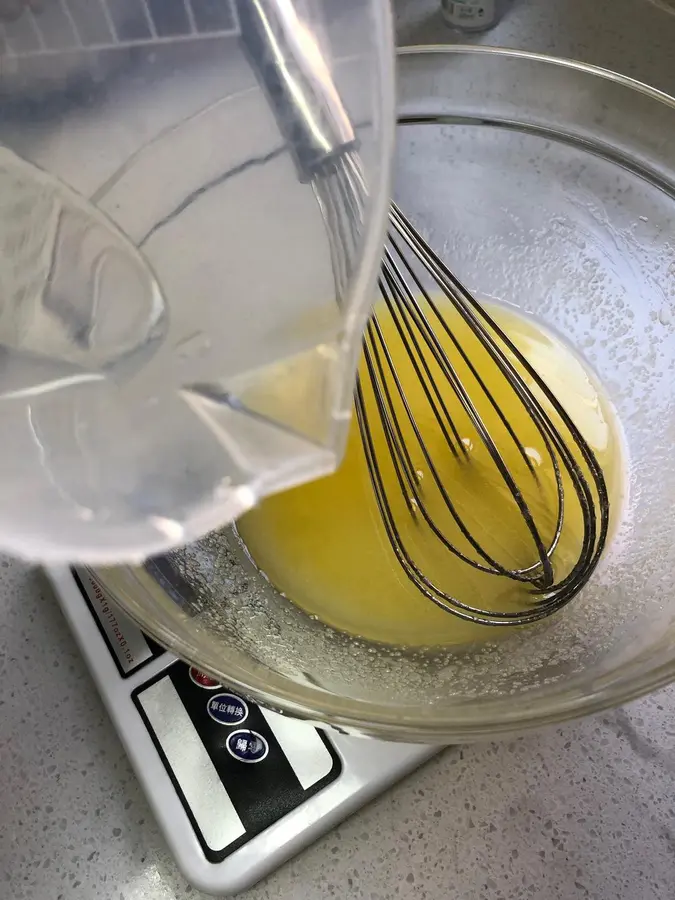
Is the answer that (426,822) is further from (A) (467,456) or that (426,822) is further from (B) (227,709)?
(A) (467,456)

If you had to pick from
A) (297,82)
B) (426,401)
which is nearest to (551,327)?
(426,401)

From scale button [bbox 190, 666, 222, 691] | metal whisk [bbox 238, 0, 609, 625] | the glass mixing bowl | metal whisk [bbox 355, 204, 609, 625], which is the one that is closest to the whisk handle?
metal whisk [bbox 238, 0, 609, 625]

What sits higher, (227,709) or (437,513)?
(437,513)

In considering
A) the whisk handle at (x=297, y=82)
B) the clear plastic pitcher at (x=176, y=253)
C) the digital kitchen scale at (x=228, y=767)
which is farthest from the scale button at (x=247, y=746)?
the whisk handle at (x=297, y=82)

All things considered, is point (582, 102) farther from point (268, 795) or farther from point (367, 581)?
point (268, 795)

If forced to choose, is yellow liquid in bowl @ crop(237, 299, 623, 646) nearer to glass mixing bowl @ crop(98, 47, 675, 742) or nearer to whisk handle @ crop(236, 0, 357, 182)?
glass mixing bowl @ crop(98, 47, 675, 742)

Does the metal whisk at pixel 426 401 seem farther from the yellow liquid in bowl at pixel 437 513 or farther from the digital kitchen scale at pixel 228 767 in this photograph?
the digital kitchen scale at pixel 228 767

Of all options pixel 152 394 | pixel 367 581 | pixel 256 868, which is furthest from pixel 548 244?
pixel 256 868
